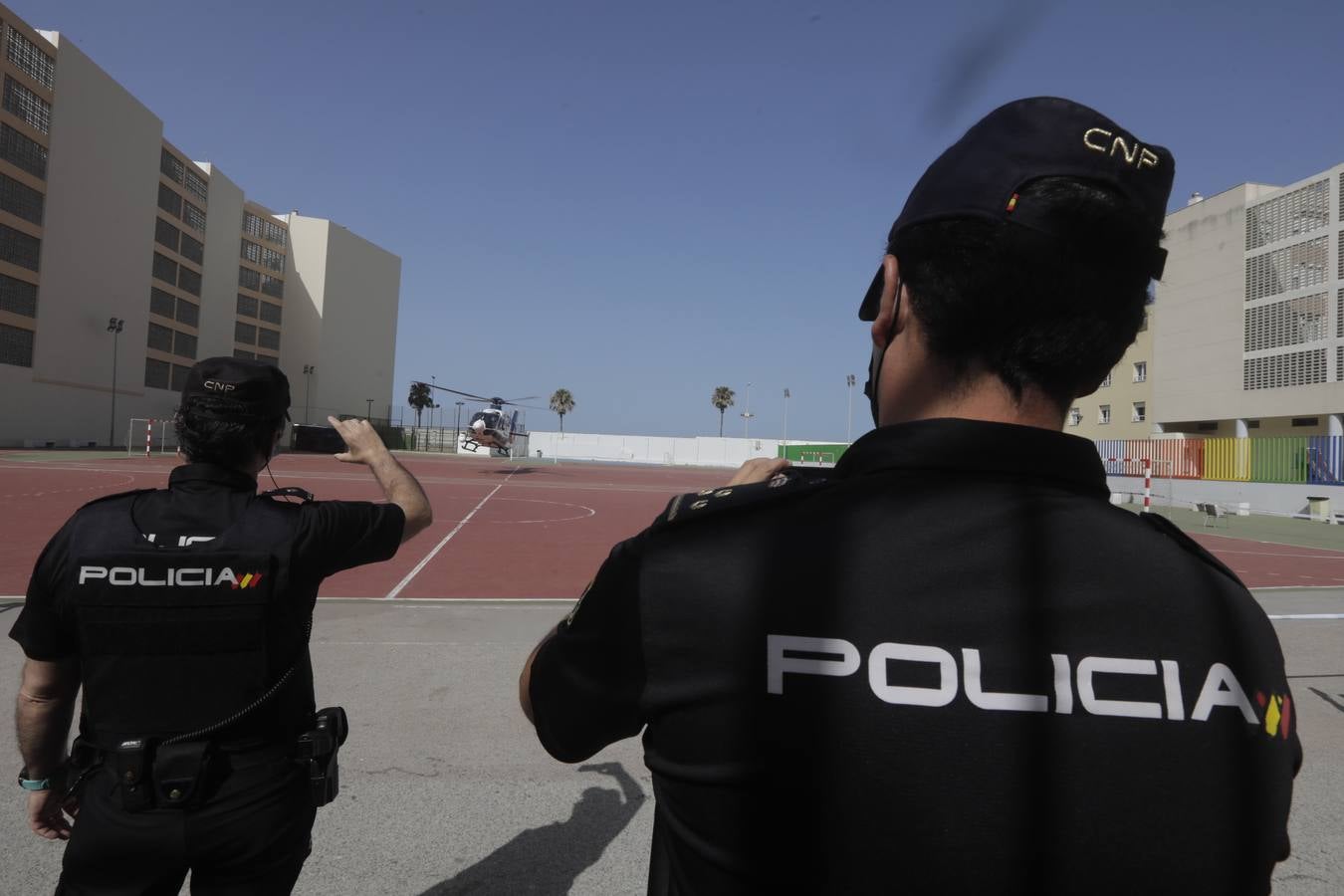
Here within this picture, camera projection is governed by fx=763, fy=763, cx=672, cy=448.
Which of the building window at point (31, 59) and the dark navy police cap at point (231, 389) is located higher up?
the building window at point (31, 59)

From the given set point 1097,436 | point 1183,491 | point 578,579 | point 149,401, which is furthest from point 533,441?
point 578,579

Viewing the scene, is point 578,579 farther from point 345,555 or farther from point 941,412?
point 941,412

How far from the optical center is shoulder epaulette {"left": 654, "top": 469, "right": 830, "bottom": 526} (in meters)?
1.00

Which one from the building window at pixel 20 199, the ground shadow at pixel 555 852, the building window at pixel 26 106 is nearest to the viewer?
the ground shadow at pixel 555 852

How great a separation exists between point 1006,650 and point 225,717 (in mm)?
2102

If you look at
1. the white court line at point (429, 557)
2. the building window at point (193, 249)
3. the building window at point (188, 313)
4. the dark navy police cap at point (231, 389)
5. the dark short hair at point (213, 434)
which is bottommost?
the white court line at point (429, 557)

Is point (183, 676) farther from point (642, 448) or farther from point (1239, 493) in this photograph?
point (642, 448)

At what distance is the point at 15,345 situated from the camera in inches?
1671

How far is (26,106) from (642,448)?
56.0 m

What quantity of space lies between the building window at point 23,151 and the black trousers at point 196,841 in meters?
54.0

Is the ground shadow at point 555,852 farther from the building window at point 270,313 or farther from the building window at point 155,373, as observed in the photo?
the building window at point 270,313

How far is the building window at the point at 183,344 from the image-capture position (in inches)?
2265

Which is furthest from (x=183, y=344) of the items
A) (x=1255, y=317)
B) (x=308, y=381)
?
(x=1255, y=317)

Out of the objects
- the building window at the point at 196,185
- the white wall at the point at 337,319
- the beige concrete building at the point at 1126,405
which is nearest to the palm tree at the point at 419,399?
the white wall at the point at 337,319
